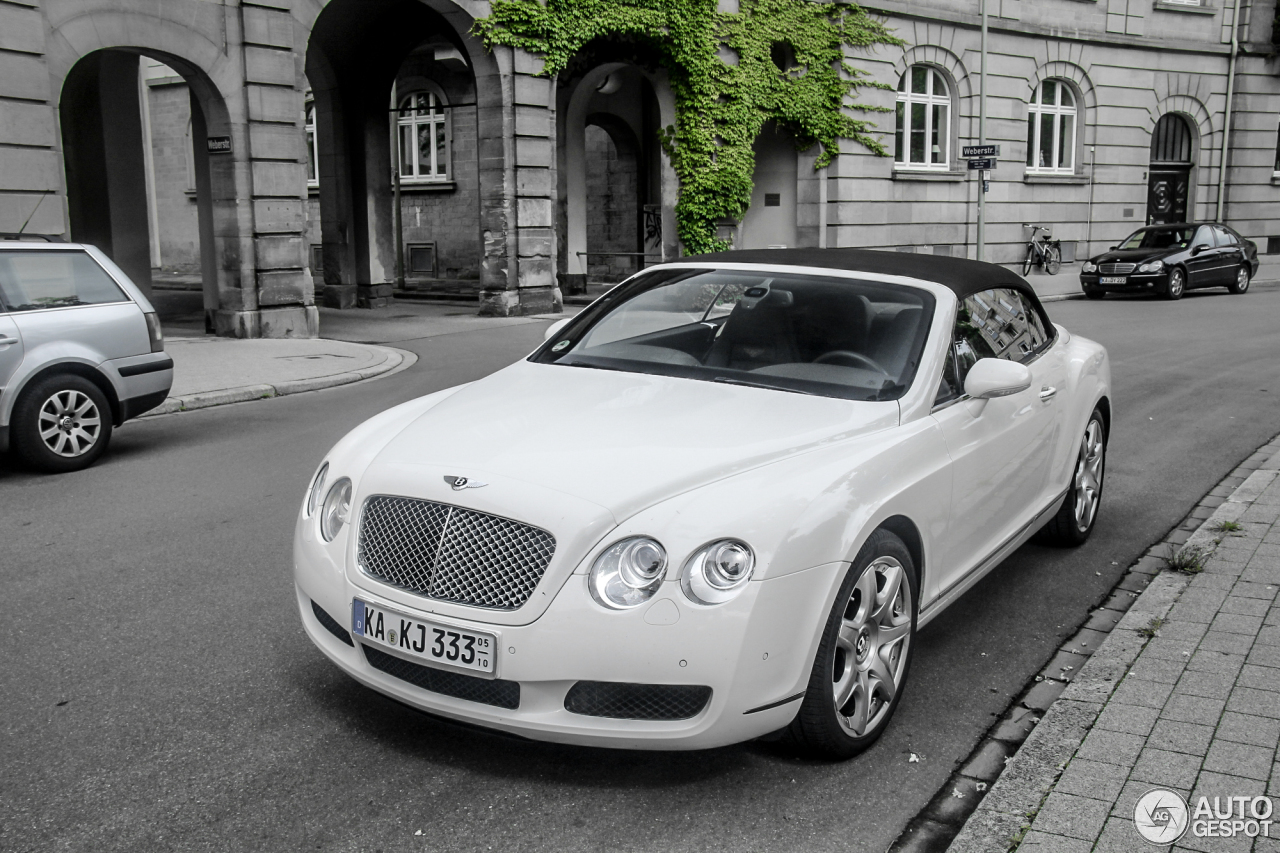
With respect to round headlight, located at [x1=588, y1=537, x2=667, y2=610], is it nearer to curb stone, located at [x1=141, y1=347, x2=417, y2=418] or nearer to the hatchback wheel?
curb stone, located at [x1=141, y1=347, x2=417, y2=418]

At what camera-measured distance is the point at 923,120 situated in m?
29.0

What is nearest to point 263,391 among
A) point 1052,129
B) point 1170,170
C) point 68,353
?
point 68,353

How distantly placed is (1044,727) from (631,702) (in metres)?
1.45

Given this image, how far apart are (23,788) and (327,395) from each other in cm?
896

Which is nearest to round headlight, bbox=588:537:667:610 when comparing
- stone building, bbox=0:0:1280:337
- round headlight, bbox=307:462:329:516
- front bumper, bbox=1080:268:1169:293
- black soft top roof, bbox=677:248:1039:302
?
round headlight, bbox=307:462:329:516

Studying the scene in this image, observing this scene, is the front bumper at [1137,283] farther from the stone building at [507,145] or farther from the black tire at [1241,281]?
the stone building at [507,145]

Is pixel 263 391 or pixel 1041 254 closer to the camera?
pixel 263 391

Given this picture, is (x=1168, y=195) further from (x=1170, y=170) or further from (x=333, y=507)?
(x=333, y=507)

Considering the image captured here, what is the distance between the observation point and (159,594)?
5352 mm

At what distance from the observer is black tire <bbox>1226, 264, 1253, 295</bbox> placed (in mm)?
26211

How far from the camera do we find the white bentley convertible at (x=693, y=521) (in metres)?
3.26

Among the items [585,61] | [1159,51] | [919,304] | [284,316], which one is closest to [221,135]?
[284,316]

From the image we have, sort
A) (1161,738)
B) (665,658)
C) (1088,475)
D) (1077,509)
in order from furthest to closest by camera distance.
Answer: (1088,475) < (1077,509) < (1161,738) < (665,658)

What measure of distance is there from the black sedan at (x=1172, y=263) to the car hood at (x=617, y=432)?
74.4 feet
